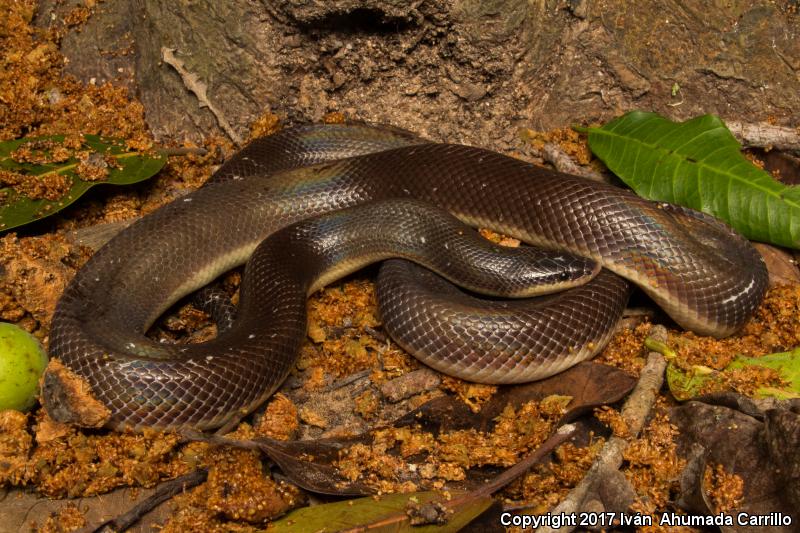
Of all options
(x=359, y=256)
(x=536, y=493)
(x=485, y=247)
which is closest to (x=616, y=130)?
(x=485, y=247)

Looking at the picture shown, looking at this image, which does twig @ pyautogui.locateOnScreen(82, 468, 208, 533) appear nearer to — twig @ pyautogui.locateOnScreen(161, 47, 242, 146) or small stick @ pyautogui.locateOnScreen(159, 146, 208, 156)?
small stick @ pyautogui.locateOnScreen(159, 146, 208, 156)

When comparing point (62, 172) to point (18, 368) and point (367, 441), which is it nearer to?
point (18, 368)

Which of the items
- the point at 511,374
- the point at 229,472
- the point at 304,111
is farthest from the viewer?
the point at 304,111

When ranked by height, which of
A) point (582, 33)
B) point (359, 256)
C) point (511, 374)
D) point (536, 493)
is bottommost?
point (536, 493)

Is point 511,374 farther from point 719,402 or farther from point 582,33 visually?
point 582,33

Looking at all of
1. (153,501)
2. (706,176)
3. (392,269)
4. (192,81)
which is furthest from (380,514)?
(192,81)

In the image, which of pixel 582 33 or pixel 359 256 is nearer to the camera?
pixel 359 256
